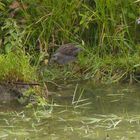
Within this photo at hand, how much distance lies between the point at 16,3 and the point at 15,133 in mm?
1923

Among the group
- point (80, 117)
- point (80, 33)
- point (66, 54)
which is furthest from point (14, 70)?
point (80, 33)

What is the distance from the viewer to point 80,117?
12.1ft

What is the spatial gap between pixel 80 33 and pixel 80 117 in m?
1.53

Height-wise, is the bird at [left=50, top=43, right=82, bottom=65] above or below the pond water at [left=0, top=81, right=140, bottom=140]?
above

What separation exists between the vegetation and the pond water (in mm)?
303

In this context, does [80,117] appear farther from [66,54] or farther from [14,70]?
[66,54]

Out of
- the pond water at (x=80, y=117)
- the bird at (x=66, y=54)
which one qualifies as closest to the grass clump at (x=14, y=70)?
the pond water at (x=80, y=117)

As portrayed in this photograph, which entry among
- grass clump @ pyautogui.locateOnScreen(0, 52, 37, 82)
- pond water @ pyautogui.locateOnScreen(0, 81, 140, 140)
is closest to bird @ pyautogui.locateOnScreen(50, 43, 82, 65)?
pond water @ pyautogui.locateOnScreen(0, 81, 140, 140)

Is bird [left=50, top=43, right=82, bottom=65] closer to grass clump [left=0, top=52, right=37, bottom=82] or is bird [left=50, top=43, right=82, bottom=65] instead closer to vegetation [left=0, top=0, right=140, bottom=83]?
vegetation [left=0, top=0, right=140, bottom=83]

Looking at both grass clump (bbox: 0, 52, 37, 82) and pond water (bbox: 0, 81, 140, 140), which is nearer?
pond water (bbox: 0, 81, 140, 140)

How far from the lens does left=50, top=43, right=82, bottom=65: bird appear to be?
486 centimetres

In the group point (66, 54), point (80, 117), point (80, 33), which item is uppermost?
point (80, 33)

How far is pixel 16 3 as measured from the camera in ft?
16.4

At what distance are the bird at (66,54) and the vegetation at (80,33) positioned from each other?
63mm
